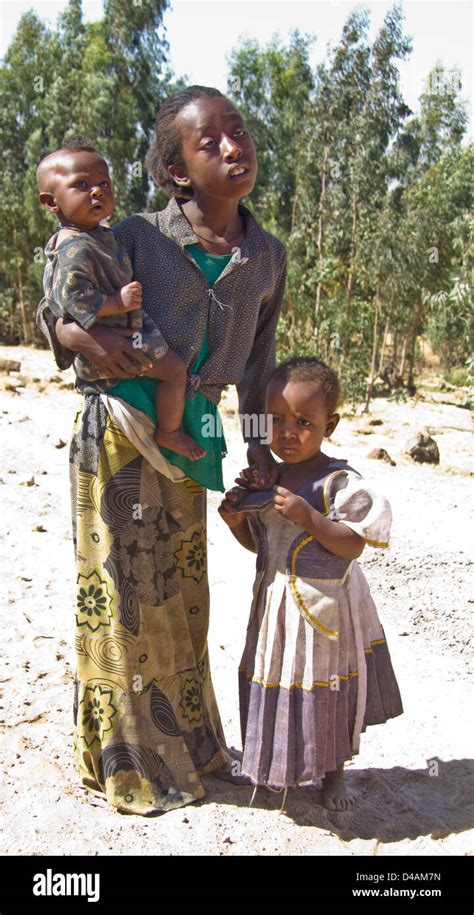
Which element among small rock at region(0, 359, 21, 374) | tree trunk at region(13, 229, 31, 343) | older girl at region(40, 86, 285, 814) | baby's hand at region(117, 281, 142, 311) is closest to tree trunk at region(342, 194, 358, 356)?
small rock at region(0, 359, 21, 374)

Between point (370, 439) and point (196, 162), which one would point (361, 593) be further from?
point (370, 439)

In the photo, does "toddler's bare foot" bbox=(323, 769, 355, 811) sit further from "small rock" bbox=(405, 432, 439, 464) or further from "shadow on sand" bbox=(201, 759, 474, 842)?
"small rock" bbox=(405, 432, 439, 464)

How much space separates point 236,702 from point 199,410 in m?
1.52

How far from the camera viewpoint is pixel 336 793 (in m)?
2.57

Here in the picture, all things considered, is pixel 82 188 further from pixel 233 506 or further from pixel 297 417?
pixel 233 506

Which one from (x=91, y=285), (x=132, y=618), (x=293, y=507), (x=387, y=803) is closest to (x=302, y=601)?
(x=293, y=507)

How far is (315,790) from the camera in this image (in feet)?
8.80

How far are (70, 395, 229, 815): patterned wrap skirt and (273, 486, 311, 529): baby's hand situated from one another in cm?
36

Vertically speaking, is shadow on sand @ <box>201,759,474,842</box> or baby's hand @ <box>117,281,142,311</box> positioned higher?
baby's hand @ <box>117,281,142,311</box>

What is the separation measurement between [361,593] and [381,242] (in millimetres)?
11688

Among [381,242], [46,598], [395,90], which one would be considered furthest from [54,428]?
[395,90]

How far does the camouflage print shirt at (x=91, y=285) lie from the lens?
2150 mm

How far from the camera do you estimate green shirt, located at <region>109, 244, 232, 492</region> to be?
2357 mm

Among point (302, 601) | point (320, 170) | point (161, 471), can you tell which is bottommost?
point (302, 601)
